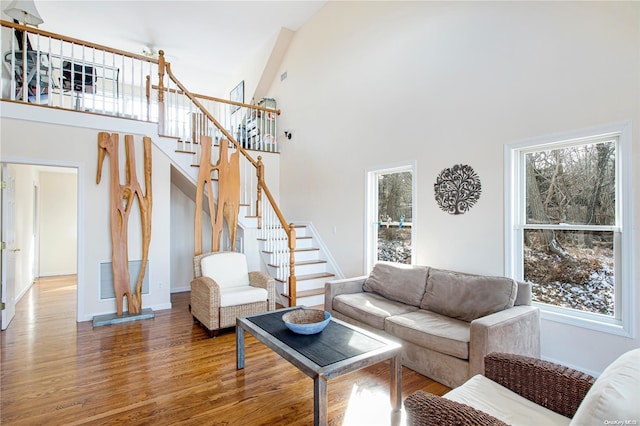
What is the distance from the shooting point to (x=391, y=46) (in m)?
4.34

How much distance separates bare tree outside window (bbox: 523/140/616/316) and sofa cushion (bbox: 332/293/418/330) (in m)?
1.30

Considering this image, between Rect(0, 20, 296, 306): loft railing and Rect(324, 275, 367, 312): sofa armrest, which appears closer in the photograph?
Rect(324, 275, 367, 312): sofa armrest

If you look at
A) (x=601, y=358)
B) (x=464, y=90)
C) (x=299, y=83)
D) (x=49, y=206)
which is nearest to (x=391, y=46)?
(x=464, y=90)

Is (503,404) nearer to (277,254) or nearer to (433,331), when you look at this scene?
(433,331)

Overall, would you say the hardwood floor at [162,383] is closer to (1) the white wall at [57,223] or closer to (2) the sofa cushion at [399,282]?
(2) the sofa cushion at [399,282]

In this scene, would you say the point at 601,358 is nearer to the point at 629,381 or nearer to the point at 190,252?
the point at 629,381

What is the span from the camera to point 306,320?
268 cm

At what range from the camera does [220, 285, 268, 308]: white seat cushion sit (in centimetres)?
379

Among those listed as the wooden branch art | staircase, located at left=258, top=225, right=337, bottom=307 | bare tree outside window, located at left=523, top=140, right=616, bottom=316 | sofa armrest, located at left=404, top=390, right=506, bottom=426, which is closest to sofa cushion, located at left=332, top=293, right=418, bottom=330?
staircase, located at left=258, top=225, right=337, bottom=307

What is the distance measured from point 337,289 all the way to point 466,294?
1.45 metres

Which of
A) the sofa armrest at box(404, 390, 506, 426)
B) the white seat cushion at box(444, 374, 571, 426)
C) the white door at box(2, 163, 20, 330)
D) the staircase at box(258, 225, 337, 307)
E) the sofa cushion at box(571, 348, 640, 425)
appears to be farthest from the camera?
the staircase at box(258, 225, 337, 307)

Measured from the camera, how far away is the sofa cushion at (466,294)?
2.83m

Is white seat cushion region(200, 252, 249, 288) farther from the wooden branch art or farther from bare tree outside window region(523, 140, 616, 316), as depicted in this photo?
bare tree outside window region(523, 140, 616, 316)

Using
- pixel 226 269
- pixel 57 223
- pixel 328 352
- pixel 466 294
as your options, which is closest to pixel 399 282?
pixel 466 294
